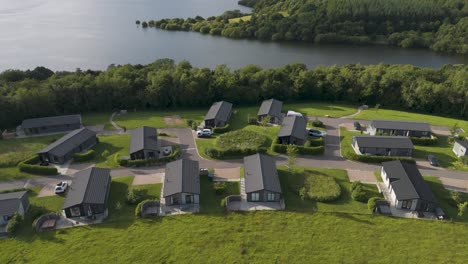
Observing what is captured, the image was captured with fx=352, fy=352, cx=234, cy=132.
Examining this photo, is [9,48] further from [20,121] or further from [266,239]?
[266,239]

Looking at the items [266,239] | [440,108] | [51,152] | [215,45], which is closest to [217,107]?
[51,152]

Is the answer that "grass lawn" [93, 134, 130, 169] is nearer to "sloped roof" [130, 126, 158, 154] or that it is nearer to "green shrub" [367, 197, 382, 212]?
"sloped roof" [130, 126, 158, 154]

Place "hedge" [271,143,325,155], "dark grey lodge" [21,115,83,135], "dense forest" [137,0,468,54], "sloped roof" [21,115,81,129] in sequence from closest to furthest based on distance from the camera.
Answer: "hedge" [271,143,325,155]
"dark grey lodge" [21,115,83,135]
"sloped roof" [21,115,81,129]
"dense forest" [137,0,468,54]

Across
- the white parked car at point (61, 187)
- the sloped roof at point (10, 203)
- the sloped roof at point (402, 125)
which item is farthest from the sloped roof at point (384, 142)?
the sloped roof at point (10, 203)

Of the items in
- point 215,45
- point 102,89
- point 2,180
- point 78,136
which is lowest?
point 2,180

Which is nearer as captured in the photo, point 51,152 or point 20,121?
point 51,152

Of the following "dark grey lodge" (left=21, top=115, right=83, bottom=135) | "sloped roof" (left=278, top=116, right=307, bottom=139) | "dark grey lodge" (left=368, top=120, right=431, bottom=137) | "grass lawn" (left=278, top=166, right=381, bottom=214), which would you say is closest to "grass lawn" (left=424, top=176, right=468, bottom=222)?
"grass lawn" (left=278, top=166, right=381, bottom=214)
